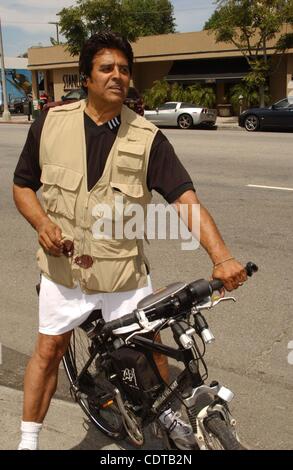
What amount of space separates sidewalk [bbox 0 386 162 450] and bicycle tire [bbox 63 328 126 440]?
78mm

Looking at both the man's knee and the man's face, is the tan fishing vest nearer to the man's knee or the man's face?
the man's face

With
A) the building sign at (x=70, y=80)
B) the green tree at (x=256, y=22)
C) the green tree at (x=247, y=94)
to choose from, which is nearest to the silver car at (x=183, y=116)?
the green tree at (x=256, y=22)

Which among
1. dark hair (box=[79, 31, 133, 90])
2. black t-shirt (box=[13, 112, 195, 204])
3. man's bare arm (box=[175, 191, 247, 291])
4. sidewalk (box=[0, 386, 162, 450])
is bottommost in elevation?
sidewalk (box=[0, 386, 162, 450])

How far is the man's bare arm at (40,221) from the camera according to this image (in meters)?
2.28

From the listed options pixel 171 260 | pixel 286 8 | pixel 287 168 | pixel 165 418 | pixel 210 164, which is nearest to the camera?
pixel 165 418

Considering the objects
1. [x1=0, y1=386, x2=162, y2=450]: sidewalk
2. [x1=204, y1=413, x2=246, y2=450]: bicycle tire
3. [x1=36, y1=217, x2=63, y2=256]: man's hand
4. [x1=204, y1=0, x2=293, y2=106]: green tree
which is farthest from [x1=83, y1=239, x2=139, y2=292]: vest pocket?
[x1=204, y1=0, x2=293, y2=106]: green tree

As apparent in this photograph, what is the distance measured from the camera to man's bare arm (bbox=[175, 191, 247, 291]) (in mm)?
2082

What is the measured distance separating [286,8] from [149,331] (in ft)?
79.9

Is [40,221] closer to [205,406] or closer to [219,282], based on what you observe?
[219,282]

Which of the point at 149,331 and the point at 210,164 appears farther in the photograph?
the point at 210,164

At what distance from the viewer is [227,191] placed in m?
8.71

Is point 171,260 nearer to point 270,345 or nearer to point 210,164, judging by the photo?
point 270,345

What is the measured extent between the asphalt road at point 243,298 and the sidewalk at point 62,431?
21 cm

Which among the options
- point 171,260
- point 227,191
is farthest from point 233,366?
point 227,191
